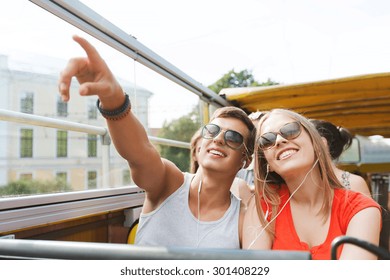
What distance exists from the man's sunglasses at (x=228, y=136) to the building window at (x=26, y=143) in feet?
98.2

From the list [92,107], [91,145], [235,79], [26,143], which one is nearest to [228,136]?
[92,107]

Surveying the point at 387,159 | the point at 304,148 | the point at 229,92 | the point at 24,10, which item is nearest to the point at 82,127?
the point at 24,10

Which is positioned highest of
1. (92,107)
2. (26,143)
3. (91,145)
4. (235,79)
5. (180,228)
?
(235,79)

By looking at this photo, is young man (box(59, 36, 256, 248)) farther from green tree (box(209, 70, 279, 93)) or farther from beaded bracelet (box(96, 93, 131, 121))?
green tree (box(209, 70, 279, 93))

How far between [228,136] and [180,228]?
473 millimetres

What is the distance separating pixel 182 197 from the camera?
5.97ft

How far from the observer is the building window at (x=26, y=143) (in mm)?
29514

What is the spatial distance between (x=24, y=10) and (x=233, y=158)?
3.73 feet

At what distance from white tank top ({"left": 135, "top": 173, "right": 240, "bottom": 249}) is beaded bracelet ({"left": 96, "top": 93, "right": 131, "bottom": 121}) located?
57cm

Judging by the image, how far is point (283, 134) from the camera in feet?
5.24

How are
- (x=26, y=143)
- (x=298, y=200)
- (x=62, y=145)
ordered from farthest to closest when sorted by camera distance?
(x=62, y=145) < (x=26, y=143) < (x=298, y=200)

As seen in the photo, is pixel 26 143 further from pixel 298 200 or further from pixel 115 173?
pixel 298 200

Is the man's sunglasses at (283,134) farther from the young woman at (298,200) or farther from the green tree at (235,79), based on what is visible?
the green tree at (235,79)
